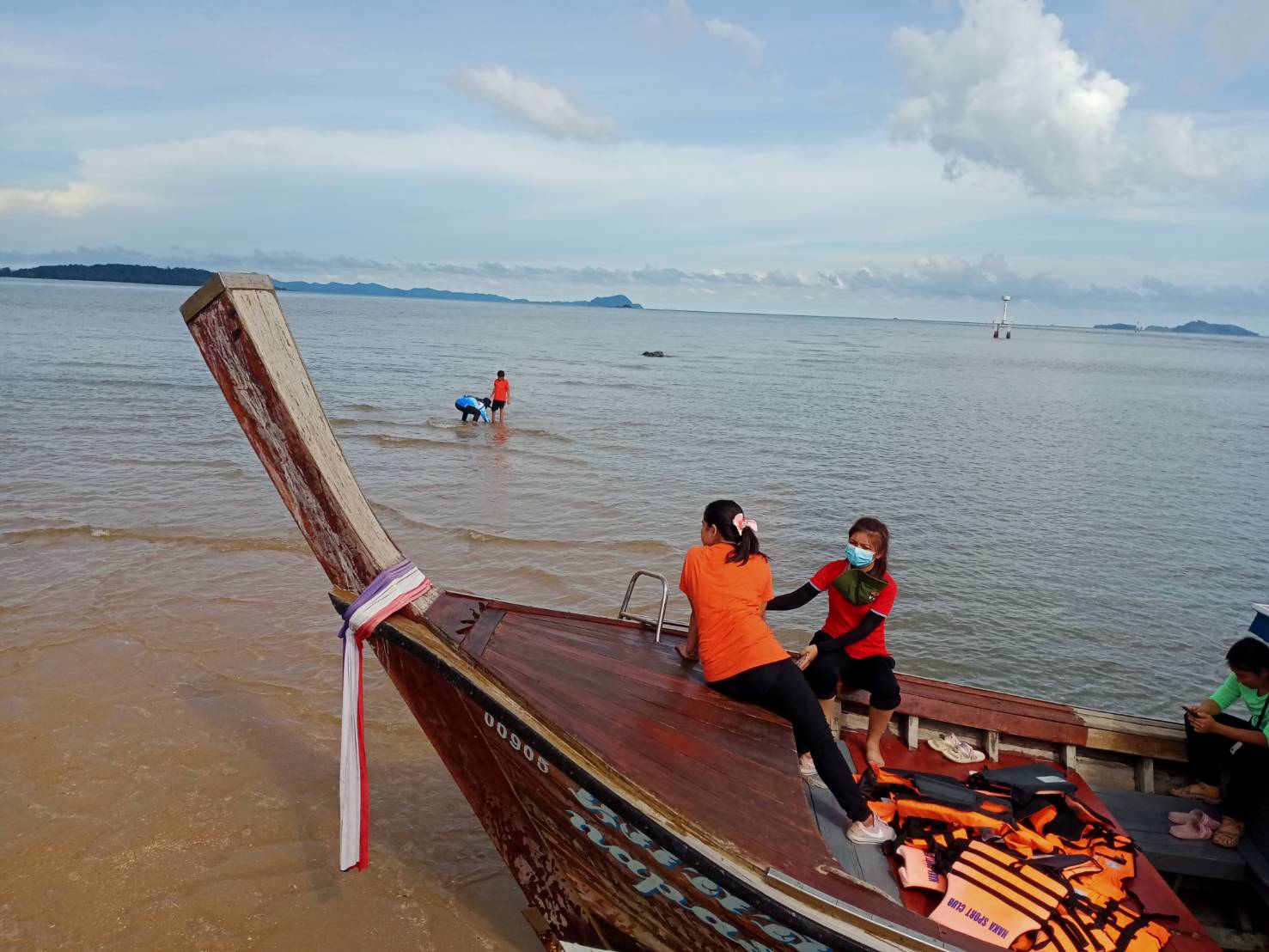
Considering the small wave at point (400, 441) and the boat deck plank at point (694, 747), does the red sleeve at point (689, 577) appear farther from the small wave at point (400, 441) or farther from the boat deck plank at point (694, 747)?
the small wave at point (400, 441)

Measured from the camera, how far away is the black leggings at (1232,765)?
4719mm

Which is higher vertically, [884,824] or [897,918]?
[897,918]

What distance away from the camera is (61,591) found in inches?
374

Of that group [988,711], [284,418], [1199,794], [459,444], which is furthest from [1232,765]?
[459,444]

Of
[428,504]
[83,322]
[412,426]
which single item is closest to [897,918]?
[428,504]

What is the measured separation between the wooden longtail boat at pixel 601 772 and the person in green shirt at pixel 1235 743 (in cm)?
32

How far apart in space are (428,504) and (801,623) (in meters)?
7.37

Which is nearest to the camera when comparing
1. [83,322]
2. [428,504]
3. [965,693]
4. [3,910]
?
[3,910]

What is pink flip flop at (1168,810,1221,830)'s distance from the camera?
15.8ft

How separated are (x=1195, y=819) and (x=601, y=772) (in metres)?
3.77

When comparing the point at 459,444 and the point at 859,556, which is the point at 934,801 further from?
the point at 459,444

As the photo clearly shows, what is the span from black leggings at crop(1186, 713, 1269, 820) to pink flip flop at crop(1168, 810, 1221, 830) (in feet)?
0.35

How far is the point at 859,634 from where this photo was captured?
5125 mm

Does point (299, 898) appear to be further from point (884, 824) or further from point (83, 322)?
point (83, 322)
